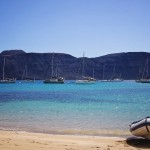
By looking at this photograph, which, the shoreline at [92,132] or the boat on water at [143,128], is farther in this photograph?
the shoreline at [92,132]

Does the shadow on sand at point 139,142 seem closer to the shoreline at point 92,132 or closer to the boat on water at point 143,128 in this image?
the boat on water at point 143,128

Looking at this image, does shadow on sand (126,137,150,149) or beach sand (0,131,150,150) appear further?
shadow on sand (126,137,150,149)

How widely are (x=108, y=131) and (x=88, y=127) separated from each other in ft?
6.10

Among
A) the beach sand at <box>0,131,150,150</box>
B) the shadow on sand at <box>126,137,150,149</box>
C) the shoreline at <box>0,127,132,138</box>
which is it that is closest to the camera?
the beach sand at <box>0,131,150,150</box>

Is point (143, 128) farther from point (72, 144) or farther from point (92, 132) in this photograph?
point (92, 132)

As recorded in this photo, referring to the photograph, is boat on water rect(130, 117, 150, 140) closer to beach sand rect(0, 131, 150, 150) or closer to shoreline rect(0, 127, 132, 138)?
beach sand rect(0, 131, 150, 150)

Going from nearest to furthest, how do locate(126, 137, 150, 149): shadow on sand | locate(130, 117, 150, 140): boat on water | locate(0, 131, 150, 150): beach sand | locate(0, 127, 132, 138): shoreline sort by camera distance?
locate(0, 131, 150, 150): beach sand → locate(126, 137, 150, 149): shadow on sand → locate(130, 117, 150, 140): boat on water → locate(0, 127, 132, 138): shoreline

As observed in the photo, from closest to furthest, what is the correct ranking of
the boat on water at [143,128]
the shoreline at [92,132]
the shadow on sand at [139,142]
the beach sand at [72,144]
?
the beach sand at [72,144], the shadow on sand at [139,142], the boat on water at [143,128], the shoreline at [92,132]

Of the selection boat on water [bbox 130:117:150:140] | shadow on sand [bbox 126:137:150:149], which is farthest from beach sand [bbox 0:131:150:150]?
boat on water [bbox 130:117:150:140]

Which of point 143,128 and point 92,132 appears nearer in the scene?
point 143,128

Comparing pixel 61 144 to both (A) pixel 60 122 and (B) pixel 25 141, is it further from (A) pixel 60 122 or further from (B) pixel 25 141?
(A) pixel 60 122

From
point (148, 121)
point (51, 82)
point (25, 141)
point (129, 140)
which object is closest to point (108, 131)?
point (129, 140)

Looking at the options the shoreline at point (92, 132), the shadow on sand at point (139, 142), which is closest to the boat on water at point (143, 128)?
the shadow on sand at point (139, 142)

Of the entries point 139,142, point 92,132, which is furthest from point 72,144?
point 92,132
